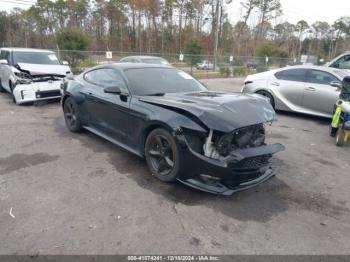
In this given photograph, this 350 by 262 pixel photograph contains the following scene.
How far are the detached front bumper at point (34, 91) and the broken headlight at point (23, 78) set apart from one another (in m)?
0.13

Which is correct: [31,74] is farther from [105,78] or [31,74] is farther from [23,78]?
[105,78]

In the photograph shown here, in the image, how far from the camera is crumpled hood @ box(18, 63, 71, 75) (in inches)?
318

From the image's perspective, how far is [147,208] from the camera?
3066 mm

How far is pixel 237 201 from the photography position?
10.7 feet

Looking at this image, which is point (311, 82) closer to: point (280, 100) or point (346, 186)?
point (280, 100)

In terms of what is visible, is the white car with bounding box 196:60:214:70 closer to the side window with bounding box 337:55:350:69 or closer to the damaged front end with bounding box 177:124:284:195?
the side window with bounding box 337:55:350:69

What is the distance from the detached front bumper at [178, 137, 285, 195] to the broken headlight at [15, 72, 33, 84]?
6.56 metres

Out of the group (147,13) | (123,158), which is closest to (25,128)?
(123,158)

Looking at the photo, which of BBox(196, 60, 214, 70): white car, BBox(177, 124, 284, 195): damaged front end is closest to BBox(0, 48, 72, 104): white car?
BBox(177, 124, 284, 195): damaged front end

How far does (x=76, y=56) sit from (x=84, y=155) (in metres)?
14.1

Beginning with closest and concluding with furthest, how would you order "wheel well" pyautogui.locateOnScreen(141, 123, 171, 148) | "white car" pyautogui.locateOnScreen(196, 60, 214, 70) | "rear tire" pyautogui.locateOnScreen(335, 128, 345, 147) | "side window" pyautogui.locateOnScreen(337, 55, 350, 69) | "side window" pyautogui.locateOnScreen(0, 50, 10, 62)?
"wheel well" pyautogui.locateOnScreen(141, 123, 171, 148)
"rear tire" pyautogui.locateOnScreen(335, 128, 345, 147)
"side window" pyautogui.locateOnScreen(0, 50, 10, 62)
"side window" pyautogui.locateOnScreen(337, 55, 350, 69)
"white car" pyautogui.locateOnScreen(196, 60, 214, 70)

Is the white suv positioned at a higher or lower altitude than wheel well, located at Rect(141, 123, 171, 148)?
higher

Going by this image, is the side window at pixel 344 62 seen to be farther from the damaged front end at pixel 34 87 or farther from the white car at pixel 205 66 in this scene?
the white car at pixel 205 66

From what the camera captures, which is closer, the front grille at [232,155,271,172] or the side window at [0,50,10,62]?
the front grille at [232,155,271,172]
